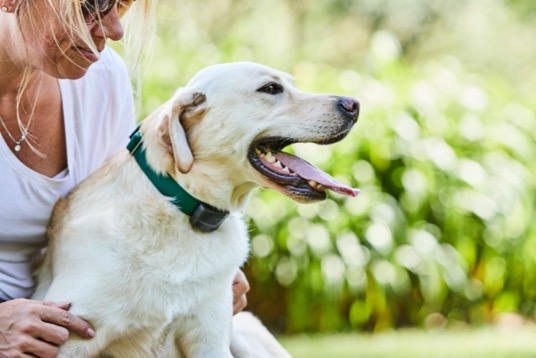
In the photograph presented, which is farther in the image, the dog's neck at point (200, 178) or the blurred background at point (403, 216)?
the blurred background at point (403, 216)

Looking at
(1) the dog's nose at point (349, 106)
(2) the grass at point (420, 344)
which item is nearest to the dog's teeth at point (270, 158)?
(1) the dog's nose at point (349, 106)

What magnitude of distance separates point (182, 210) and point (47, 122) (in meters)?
0.56

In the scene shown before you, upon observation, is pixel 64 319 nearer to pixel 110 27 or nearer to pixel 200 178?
pixel 200 178

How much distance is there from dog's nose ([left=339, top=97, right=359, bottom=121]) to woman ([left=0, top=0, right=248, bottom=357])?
630mm

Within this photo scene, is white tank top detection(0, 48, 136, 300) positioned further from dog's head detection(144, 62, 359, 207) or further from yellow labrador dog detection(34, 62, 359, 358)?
dog's head detection(144, 62, 359, 207)

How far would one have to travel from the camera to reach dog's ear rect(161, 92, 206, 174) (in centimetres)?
267

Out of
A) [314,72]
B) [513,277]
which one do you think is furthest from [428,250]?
[314,72]

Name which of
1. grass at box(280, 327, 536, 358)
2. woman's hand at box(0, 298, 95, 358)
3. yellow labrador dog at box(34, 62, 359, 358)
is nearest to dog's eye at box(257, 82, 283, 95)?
yellow labrador dog at box(34, 62, 359, 358)

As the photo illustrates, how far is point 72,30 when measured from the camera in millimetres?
2660

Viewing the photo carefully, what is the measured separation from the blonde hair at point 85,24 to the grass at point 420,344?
7.44ft

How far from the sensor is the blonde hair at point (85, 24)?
263 centimetres

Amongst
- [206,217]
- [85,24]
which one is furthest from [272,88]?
[85,24]

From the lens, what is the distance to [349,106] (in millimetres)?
2838

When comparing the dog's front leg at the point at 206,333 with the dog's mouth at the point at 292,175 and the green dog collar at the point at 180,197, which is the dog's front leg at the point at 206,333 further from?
the dog's mouth at the point at 292,175
